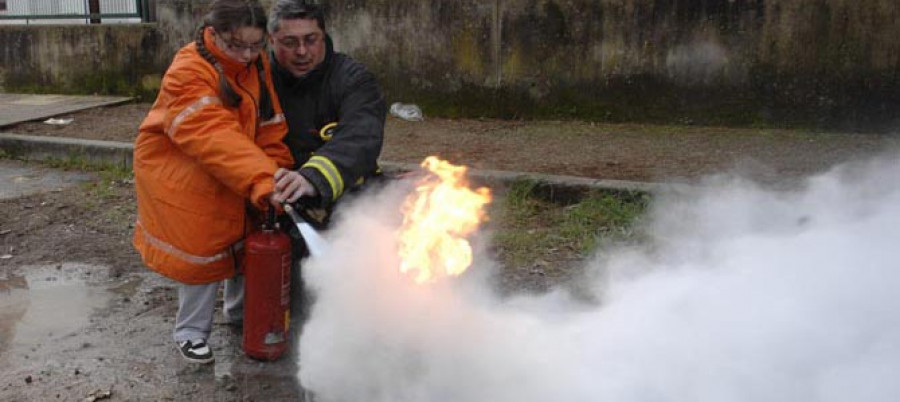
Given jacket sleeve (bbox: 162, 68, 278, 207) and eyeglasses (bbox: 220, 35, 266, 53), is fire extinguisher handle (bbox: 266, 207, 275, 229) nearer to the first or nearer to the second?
jacket sleeve (bbox: 162, 68, 278, 207)

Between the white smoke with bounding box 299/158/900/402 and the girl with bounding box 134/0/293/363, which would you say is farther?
the girl with bounding box 134/0/293/363

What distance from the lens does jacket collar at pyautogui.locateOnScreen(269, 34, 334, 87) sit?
3.38 metres

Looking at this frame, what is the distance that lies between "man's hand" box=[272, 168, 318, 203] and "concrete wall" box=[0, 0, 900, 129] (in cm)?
528

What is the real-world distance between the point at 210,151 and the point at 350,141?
1.68ft

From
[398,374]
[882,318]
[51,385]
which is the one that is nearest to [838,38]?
[882,318]

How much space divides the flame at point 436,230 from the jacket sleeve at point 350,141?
246 mm

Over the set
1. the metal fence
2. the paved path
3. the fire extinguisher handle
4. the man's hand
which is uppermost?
the metal fence

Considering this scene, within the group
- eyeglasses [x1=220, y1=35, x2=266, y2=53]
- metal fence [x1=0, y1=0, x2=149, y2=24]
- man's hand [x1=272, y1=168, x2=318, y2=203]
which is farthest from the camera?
metal fence [x1=0, y1=0, x2=149, y2=24]

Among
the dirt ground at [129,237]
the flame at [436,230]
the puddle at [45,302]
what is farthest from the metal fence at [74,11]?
the flame at [436,230]

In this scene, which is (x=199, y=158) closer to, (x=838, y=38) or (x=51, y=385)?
(x=51, y=385)

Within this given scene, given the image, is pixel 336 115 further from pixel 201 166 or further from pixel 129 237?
pixel 129 237

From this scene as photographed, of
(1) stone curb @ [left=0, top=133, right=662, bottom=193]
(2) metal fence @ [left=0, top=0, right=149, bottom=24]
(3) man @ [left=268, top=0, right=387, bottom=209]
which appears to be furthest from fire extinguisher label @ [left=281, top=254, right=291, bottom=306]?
(2) metal fence @ [left=0, top=0, right=149, bottom=24]

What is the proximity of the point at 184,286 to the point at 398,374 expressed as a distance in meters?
1.07

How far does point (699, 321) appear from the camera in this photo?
2.68 meters
